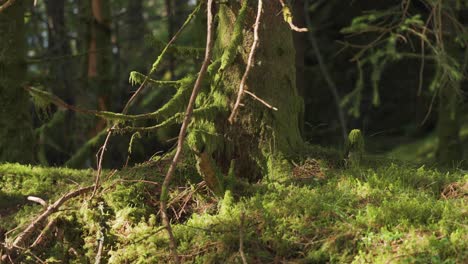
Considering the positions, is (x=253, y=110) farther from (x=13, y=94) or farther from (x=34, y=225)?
(x=13, y=94)

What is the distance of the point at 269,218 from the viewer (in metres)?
4.16

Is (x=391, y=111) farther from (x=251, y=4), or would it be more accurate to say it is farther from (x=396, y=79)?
(x=251, y=4)

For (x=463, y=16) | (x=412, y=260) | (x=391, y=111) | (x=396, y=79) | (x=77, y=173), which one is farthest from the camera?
(x=391, y=111)

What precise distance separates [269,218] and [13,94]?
4491 mm

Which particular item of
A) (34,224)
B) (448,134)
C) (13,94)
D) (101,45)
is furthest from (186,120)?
(448,134)

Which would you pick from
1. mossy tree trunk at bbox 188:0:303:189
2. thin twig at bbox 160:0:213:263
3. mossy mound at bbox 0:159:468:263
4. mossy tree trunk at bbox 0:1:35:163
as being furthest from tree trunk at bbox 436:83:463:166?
thin twig at bbox 160:0:213:263

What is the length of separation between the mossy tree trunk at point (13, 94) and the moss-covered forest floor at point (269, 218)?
6.69 ft

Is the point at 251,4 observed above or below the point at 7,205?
above

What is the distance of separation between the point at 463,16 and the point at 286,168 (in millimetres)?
7258

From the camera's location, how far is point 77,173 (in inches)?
225

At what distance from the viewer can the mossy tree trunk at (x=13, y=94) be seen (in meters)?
7.23

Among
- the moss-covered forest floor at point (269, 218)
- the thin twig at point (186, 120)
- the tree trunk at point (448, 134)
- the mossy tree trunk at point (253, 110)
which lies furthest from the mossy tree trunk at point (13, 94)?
the tree trunk at point (448, 134)

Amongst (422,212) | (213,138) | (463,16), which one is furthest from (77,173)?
(463,16)

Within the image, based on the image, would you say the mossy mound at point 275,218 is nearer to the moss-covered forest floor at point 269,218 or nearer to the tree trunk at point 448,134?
the moss-covered forest floor at point 269,218
